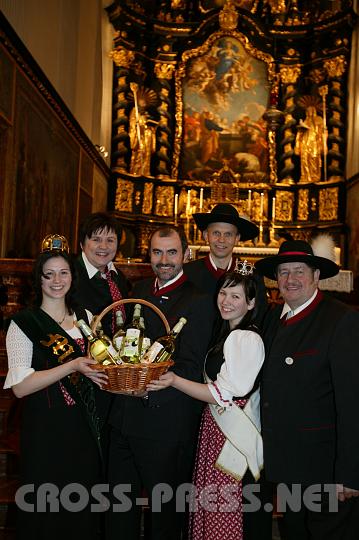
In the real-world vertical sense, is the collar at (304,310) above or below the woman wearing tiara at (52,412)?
above

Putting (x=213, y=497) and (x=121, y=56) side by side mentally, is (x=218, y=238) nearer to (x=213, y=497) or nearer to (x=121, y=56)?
(x=213, y=497)

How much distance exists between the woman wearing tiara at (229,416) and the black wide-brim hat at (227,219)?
1.17m

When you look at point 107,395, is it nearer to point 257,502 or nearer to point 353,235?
point 257,502

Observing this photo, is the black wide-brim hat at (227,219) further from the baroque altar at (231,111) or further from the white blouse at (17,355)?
the baroque altar at (231,111)

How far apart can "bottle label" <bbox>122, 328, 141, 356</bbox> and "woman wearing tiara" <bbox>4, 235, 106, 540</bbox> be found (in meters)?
0.32

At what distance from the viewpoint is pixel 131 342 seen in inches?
111

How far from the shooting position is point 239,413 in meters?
3.21

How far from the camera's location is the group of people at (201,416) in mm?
3082

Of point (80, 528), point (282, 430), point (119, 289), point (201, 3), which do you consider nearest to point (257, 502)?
point (282, 430)

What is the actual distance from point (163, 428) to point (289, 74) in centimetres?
1482

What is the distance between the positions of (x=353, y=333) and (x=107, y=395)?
4.82 ft

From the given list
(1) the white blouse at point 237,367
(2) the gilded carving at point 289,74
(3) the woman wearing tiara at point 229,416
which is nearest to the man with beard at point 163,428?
(3) the woman wearing tiara at point 229,416

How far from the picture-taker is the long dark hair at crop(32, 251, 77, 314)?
3.24 m

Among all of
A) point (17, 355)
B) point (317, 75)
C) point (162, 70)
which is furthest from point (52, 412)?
point (317, 75)
